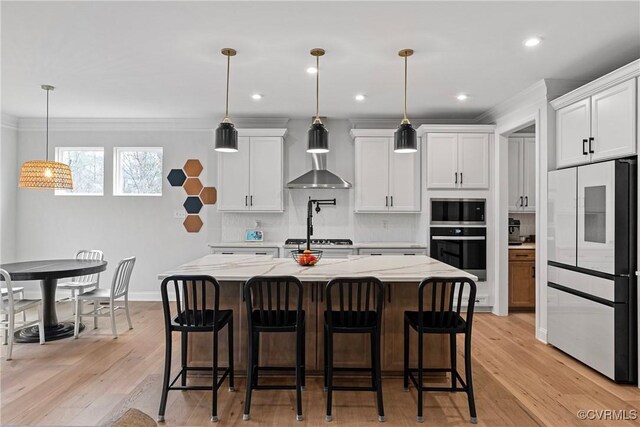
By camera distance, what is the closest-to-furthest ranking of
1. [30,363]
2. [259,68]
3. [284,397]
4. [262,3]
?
[262,3] < [284,397] < [30,363] < [259,68]

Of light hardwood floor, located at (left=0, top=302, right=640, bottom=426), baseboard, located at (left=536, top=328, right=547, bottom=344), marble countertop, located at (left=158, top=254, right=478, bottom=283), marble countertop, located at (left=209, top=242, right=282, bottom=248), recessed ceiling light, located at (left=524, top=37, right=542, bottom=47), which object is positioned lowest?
light hardwood floor, located at (left=0, top=302, right=640, bottom=426)

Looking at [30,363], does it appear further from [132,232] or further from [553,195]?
[553,195]

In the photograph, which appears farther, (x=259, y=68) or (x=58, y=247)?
(x=58, y=247)

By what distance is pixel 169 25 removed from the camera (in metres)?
3.07

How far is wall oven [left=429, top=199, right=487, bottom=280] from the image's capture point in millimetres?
5445

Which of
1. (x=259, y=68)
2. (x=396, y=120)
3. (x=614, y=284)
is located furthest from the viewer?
(x=396, y=120)

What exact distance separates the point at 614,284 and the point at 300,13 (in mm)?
3089

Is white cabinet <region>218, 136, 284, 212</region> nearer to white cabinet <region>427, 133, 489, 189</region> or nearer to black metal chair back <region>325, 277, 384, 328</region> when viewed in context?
white cabinet <region>427, 133, 489, 189</region>

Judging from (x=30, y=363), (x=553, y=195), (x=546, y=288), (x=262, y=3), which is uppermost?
(x=262, y=3)

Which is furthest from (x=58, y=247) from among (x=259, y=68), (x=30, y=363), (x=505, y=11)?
(x=505, y=11)

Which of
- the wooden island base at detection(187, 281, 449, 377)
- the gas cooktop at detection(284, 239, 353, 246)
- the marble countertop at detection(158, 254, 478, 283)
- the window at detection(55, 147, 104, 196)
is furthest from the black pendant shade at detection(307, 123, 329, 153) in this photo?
the window at detection(55, 147, 104, 196)

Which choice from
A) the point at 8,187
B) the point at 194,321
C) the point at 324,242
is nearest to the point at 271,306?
the point at 194,321

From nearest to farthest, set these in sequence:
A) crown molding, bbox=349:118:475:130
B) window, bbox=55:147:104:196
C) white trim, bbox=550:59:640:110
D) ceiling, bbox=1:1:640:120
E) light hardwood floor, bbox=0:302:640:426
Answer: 1. light hardwood floor, bbox=0:302:640:426
2. ceiling, bbox=1:1:640:120
3. white trim, bbox=550:59:640:110
4. crown molding, bbox=349:118:475:130
5. window, bbox=55:147:104:196

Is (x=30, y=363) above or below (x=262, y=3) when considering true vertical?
below
